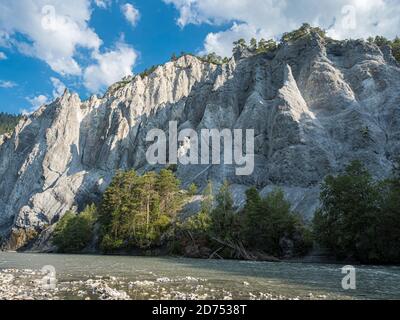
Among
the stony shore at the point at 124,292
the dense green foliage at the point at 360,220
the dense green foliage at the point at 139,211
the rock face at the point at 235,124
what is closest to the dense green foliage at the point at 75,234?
the dense green foliage at the point at 139,211

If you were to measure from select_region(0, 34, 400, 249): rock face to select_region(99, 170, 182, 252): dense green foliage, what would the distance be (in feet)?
45.3

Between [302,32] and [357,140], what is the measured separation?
54750mm

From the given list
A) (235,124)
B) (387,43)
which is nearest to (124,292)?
(235,124)

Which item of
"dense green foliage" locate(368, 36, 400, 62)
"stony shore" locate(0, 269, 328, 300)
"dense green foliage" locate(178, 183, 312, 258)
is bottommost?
"stony shore" locate(0, 269, 328, 300)

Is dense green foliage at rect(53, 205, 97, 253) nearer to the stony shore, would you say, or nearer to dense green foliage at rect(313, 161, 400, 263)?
dense green foliage at rect(313, 161, 400, 263)

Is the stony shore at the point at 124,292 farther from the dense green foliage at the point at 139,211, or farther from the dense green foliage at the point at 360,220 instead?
the dense green foliage at the point at 139,211

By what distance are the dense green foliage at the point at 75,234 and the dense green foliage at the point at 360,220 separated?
2118 inches

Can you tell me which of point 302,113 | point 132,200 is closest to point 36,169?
point 132,200

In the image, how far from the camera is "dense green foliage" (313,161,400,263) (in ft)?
149

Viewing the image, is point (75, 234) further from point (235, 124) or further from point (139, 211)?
point (235, 124)

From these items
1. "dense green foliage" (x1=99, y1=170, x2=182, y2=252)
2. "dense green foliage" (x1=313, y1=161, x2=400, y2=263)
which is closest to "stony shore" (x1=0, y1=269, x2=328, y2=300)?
"dense green foliage" (x1=313, y1=161, x2=400, y2=263)

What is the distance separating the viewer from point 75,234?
3465 inches

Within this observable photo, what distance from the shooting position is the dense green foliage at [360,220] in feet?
149
